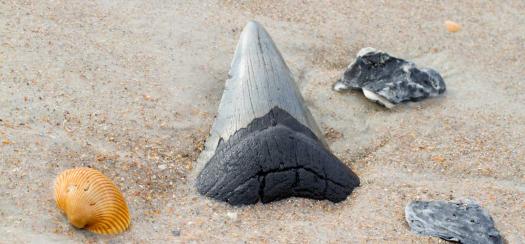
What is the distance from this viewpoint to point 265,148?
4012 millimetres

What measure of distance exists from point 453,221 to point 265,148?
3.86 ft

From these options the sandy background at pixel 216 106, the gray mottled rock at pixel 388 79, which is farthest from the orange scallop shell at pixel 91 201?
the gray mottled rock at pixel 388 79

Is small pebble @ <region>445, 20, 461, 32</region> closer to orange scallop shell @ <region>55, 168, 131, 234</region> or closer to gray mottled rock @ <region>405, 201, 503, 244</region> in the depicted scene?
gray mottled rock @ <region>405, 201, 503, 244</region>

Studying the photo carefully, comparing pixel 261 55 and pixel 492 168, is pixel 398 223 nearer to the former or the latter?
pixel 492 168

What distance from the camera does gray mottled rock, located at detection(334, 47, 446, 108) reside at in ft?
17.0

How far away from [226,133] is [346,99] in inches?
52.8

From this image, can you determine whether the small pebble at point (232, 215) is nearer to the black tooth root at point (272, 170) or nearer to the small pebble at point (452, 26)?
the black tooth root at point (272, 170)

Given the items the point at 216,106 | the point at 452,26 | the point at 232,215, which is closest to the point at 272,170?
the point at 232,215

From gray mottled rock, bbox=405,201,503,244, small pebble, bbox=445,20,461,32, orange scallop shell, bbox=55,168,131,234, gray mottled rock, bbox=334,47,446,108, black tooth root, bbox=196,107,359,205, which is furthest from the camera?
small pebble, bbox=445,20,461,32

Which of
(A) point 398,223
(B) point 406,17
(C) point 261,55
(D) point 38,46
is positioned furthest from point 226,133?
(B) point 406,17

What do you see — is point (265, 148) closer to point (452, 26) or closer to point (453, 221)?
point (453, 221)

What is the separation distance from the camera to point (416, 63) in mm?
5793

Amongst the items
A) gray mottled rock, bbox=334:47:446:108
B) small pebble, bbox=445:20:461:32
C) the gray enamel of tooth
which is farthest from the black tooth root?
small pebble, bbox=445:20:461:32

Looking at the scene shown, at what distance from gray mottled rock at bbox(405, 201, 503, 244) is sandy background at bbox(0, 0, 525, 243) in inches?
3.1
